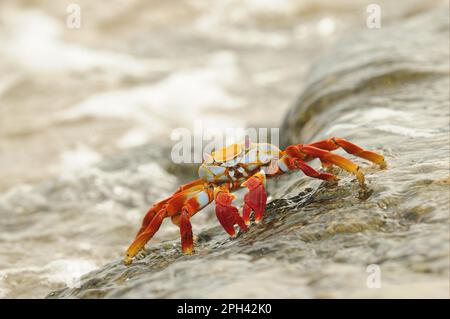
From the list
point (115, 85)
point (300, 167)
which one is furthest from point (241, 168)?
point (115, 85)

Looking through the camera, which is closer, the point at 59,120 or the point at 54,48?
the point at 59,120

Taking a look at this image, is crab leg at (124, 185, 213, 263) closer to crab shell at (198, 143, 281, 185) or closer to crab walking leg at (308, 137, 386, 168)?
crab shell at (198, 143, 281, 185)

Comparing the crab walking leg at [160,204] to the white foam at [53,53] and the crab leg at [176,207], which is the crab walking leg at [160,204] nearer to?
the crab leg at [176,207]

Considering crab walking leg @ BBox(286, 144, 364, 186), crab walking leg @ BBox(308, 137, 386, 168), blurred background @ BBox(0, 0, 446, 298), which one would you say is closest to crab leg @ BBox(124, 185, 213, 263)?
crab walking leg @ BBox(286, 144, 364, 186)

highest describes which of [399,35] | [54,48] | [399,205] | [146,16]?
[146,16]

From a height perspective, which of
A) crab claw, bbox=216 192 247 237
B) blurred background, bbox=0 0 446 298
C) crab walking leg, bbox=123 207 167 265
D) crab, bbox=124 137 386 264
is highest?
blurred background, bbox=0 0 446 298

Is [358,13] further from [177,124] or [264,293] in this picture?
[264,293]

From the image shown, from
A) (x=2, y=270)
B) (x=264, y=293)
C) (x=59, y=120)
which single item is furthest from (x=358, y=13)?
(x=264, y=293)
